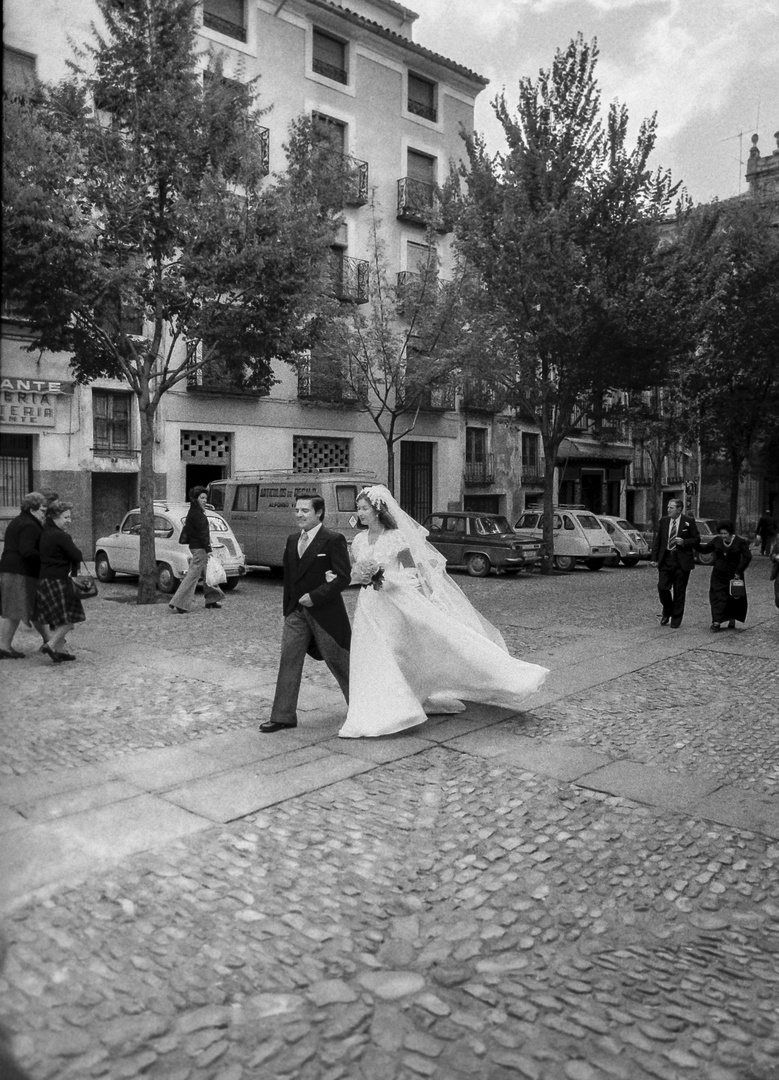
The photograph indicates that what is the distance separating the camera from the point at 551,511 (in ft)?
74.8

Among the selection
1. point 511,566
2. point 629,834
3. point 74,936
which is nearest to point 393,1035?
point 74,936

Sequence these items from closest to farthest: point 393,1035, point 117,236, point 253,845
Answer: point 393,1035
point 253,845
point 117,236

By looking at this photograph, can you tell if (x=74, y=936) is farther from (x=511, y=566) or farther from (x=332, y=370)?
(x=332, y=370)

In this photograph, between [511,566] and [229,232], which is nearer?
[229,232]

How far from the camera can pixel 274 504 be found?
1855 centimetres

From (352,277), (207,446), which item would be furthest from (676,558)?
(352,277)

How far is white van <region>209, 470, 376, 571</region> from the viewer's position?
17781 millimetres

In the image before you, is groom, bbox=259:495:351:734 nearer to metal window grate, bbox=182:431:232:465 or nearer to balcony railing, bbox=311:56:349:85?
metal window grate, bbox=182:431:232:465

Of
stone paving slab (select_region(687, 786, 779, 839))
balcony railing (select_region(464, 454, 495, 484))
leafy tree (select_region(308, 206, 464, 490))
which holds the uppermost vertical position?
leafy tree (select_region(308, 206, 464, 490))

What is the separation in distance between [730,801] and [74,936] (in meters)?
3.69

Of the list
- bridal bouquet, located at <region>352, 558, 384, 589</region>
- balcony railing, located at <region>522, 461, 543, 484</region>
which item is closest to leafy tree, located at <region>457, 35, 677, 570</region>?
balcony railing, located at <region>522, 461, 543, 484</region>

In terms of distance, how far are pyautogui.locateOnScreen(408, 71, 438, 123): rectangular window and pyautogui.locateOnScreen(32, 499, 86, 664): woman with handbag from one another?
2417 cm

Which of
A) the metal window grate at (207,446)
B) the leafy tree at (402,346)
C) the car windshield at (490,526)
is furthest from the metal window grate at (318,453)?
the car windshield at (490,526)

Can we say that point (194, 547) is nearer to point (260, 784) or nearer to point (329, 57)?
point (260, 784)
